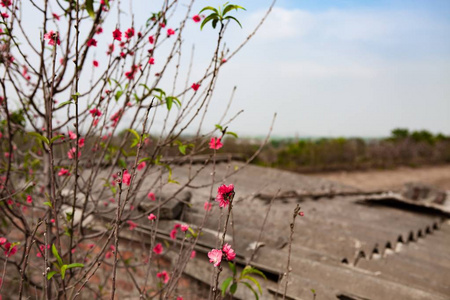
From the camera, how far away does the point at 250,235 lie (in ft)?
8.10

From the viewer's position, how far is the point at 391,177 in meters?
16.6

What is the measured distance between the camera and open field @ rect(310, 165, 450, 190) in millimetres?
14652

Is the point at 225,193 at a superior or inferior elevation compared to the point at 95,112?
inferior

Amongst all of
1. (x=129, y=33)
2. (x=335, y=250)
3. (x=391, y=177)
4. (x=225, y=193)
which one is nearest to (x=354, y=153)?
(x=391, y=177)

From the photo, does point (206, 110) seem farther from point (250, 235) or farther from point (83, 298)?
point (83, 298)

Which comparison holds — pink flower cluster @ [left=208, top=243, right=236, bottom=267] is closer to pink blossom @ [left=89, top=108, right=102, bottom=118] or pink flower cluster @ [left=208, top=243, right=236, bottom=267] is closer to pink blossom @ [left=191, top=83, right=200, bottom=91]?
pink blossom @ [left=191, top=83, right=200, bottom=91]

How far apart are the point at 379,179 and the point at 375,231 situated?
45.6 feet

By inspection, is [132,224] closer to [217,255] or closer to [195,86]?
[195,86]

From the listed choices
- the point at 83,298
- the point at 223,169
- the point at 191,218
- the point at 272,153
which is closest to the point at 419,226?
the point at 191,218

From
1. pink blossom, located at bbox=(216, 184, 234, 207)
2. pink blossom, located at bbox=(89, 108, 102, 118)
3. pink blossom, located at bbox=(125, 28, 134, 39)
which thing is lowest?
pink blossom, located at bbox=(216, 184, 234, 207)

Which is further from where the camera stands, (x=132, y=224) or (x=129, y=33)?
(x=132, y=224)

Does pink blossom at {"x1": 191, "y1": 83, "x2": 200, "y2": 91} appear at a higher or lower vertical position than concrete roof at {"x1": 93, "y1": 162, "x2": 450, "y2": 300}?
higher

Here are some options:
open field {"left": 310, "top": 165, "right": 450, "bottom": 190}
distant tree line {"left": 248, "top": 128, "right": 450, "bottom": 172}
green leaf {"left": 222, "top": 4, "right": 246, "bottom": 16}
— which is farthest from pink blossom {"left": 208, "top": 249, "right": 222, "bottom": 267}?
open field {"left": 310, "top": 165, "right": 450, "bottom": 190}

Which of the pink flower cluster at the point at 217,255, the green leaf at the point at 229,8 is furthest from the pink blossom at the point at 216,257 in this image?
the green leaf at the point at 229,8
